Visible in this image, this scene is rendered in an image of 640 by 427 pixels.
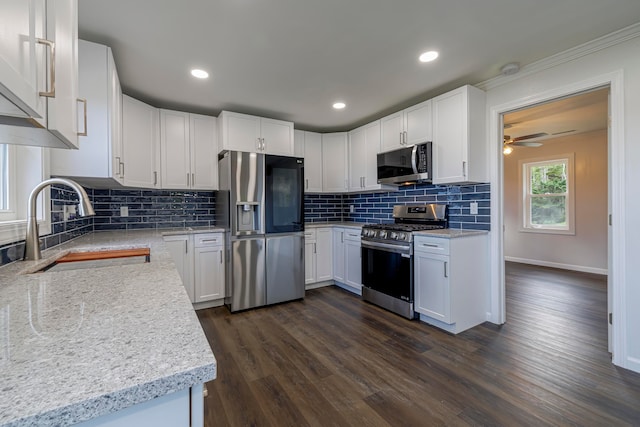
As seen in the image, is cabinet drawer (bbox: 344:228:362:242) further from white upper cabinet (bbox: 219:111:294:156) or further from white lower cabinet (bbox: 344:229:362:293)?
white upper cabinet (bbox: 219:111:294:156)

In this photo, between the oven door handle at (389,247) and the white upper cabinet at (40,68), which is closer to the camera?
the white upper cabinet at (40,68)

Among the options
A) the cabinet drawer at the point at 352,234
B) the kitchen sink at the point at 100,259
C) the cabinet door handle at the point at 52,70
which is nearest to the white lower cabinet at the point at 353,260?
the cabinet drawer at the point at 352,234

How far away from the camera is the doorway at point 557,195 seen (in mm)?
4215

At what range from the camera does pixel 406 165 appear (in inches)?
123

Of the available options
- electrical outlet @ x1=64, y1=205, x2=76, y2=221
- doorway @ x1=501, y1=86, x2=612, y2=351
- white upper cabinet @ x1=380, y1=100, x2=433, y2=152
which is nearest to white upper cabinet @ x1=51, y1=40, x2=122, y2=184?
electrical outlet @ x1=64, y1=205, x2=76, y2=221

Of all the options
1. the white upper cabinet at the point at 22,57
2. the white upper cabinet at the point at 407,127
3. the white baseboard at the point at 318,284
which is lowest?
the white baseboard at the point at 318,284

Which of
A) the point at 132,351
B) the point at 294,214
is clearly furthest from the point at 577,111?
the point at 132,351

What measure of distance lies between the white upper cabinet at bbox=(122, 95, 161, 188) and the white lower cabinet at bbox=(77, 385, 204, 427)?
2631 millimetres

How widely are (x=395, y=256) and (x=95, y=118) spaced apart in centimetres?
276

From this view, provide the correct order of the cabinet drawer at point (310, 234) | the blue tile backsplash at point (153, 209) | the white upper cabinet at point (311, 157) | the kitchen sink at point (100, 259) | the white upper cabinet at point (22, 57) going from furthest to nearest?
the white upper cabinet at point (311, 157) → the cabinet drawer at point (310, 234) → the blue tile backsplash at point (153, 209) → the kitchen sink at point (100, 259) → the white upper cabinet at point (22, 57)

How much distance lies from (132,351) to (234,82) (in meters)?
2.62

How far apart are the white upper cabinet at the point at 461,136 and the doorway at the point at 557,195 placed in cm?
147

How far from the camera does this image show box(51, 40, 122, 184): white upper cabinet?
74.2 inches

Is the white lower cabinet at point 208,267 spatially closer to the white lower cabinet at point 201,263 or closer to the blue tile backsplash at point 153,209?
the white lower cabinet at point 201,263
